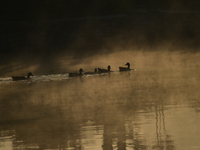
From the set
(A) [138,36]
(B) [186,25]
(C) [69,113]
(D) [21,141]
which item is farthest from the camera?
(B) [186,25]

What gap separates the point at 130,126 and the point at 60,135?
5.61 feet

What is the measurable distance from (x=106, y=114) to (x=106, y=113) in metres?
0.14

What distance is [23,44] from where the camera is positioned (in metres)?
43.5

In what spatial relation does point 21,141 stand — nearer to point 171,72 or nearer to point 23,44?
point 171,72

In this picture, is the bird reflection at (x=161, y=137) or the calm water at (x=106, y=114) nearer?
the bird reflection at (x=161, y=137)

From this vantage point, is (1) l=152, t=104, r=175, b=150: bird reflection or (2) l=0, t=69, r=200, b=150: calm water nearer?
(1) l=152, t=104, r=175, b=150: bird reflection

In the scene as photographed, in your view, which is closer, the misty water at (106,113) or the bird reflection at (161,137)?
the bird reflection at (161,137)

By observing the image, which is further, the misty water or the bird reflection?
the misty water

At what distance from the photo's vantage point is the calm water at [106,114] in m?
9.88

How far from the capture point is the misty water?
389 inches

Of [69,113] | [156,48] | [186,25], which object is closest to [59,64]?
[156,48]

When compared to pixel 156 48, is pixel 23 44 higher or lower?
higher

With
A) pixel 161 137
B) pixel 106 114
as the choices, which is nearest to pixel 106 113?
pixel 106 114

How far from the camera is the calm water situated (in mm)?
9875
